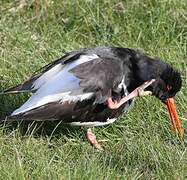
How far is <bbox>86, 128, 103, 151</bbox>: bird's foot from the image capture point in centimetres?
463

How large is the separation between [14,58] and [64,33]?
0.78 m

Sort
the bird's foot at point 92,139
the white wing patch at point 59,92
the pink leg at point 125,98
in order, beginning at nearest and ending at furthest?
1. the white wing patch at point 59,92
2. the pink leg at point 125,98
3. the bird's foot at point 92,139

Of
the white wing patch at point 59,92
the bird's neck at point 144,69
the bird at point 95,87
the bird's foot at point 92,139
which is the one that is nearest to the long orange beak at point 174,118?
the bird at point 95,87

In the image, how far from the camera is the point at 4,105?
5.08 metres

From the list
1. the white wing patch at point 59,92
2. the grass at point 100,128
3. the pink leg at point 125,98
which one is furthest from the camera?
the pink leg at point 125,98

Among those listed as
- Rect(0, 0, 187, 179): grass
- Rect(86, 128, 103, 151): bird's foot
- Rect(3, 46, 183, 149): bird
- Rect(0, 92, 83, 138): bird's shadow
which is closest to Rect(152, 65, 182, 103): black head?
Rect(3, 46, 183, 149): bird

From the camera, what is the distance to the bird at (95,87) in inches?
172

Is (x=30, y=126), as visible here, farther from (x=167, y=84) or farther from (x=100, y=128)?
(x=167, y=84)

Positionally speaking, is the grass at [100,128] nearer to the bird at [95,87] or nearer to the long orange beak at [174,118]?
the long orange beak at [174,118]

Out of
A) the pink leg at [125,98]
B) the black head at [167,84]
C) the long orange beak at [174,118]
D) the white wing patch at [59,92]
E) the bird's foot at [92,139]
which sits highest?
the white wing patch at [59,92]

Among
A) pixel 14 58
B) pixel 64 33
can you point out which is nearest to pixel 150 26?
pixel 64 33

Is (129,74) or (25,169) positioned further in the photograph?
(129,74)

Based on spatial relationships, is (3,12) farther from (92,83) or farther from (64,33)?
(92,83)

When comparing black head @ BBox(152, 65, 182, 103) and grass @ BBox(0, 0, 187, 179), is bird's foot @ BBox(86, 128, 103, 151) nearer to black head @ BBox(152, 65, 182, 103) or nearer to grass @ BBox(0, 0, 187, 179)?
grass @ BBox(0, 0, 187, 179)
